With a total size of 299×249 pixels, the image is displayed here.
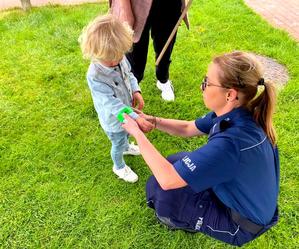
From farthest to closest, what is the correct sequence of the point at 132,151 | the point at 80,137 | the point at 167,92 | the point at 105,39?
the point at 167,92 → the point at 80,137 → the point at 132,151 → the point at 105,39

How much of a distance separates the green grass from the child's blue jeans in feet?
0.59

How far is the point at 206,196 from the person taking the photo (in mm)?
2037

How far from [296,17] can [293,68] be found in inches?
58.8

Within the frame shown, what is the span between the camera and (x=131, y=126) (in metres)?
1.96

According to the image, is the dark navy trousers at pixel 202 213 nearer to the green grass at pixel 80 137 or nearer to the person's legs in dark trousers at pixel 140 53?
the green grass at pixel 80 137

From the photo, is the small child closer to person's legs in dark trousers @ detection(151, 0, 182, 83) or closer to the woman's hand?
the woman's hand

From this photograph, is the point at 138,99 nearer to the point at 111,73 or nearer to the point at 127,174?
the point at 111,73

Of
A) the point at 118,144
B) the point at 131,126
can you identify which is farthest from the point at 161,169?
the point at 118,144

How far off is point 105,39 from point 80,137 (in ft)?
4.40

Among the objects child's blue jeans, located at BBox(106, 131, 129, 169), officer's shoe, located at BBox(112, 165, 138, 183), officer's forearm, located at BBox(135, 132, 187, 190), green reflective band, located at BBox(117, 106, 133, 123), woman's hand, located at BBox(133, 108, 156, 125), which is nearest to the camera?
officer's forearm, located at BBox(135, 132, 187, 190)

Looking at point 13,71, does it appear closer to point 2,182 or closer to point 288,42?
point 2,182

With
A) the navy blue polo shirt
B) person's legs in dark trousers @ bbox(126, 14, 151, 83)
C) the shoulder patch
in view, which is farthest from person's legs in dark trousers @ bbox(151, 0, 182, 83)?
the shoulder patch

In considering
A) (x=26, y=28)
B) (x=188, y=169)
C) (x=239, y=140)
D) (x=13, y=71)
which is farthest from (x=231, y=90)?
(x=26, y=28)

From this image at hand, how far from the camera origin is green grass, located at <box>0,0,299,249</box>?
239 centimetres
